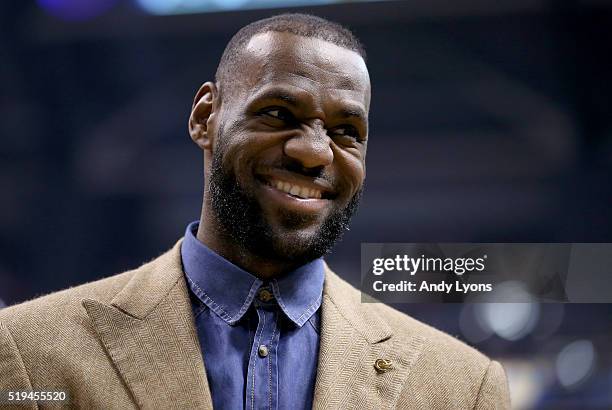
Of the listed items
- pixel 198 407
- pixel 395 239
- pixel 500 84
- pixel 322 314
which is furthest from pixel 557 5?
pixel 198 407

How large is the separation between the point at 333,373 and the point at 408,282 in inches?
15.2

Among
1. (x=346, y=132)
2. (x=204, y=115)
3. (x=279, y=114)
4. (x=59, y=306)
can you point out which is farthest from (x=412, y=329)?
(x=59, y=306)

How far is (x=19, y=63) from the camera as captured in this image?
240 cm

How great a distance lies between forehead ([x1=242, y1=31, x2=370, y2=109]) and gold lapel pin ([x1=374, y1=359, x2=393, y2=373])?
0.60 metres

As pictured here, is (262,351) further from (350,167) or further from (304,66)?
→ (304,66)

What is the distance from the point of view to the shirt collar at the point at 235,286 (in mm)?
1794

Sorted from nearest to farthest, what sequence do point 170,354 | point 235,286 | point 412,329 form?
point 170,354 → point 235,286 → point 412,329

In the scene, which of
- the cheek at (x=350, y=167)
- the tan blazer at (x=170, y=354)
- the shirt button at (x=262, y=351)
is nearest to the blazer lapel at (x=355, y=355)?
the tan blazer at (x=170, y=354)

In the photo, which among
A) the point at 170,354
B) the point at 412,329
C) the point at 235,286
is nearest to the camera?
the point at 170,354

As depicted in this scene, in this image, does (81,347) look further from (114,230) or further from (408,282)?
(408,282)

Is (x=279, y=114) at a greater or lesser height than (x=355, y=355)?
greater

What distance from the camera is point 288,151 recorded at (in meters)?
1.76

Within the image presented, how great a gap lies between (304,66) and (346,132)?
0.18m

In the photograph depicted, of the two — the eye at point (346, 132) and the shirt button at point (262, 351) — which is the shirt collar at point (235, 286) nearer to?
the shirt button at point (262, 351)
